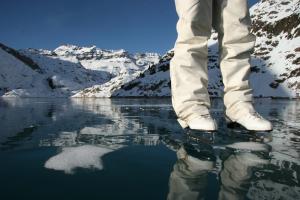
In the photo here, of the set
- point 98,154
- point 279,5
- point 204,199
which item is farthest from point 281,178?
point 279,5

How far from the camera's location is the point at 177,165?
7.01 ft

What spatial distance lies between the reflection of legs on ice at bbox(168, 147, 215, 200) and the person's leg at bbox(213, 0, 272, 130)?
1.69m

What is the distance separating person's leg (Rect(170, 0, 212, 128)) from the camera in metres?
3.67

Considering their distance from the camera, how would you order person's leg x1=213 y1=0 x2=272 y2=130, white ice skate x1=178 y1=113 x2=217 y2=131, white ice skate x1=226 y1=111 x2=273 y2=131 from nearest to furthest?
1. white ice skate x1=178 y1=113 x2=217 y2=131
2. white ice skate x1=226 y1=111 x2=273 y2=131
3. person's leg x1=213 y1=0 x2=272 y2=130

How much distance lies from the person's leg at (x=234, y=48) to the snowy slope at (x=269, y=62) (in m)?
61.8

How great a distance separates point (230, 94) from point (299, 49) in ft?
272

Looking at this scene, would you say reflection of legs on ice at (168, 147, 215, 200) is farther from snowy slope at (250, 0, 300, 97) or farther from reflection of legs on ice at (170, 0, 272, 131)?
snowy slope at (250, 0, 300, 97)

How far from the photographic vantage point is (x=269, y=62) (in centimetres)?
8300

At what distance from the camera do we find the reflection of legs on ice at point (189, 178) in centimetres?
154

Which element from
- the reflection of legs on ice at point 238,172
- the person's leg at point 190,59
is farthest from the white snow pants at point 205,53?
the reflection of legs on ice at point 238,172

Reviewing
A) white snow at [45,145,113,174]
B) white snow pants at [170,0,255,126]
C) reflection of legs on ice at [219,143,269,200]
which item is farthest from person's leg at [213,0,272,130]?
white snow at [45,145,113,174]

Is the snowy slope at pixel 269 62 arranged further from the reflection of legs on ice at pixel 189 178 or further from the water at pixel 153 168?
the reflection of legs on ice at pixel 189 178

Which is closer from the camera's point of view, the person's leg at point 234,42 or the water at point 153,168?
Result: the water at point 153,168

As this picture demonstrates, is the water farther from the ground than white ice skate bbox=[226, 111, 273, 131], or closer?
closer
